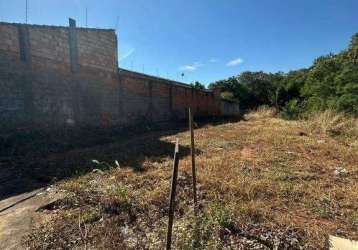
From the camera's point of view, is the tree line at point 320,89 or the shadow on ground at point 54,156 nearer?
the shadow on ground at point 54,156

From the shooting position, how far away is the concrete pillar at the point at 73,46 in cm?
894

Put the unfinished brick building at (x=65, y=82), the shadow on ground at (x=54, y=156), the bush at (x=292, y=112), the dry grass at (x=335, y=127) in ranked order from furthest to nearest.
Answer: the bush at (x=292, y=112), the dry grass at (x=335, y=127), the unfinished brick building at (x=65, y=82), the shadow on ground at (x=54, y=156)

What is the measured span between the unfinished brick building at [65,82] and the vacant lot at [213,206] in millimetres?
3830

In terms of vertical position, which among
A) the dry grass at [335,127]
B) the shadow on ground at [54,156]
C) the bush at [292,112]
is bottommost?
the shadow on ground at [54,156]

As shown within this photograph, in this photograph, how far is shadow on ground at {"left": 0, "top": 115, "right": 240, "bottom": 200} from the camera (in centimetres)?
407

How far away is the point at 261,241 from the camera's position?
213cm

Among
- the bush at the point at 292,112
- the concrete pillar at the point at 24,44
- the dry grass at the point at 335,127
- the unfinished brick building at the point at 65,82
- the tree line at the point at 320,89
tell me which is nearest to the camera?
the unfinished brick building at the point at 65,82

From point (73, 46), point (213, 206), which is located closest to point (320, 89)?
point (73, 46)

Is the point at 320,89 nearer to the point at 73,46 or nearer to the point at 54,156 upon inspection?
the point at 73,46

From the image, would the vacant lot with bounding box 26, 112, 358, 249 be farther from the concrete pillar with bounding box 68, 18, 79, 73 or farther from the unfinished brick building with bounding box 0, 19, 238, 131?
the concrete pillar with bounding box 68, 18, 79, 73

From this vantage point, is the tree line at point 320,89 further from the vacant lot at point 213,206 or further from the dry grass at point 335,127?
the vacant lot at point 213,206

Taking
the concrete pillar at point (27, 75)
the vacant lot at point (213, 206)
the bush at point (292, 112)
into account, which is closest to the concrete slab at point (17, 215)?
the vacant lot at point (213, 206)

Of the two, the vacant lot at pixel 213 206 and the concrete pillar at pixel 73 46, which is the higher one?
the concrete pillar at pixel 73 46

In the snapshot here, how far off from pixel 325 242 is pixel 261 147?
419 centimetres
